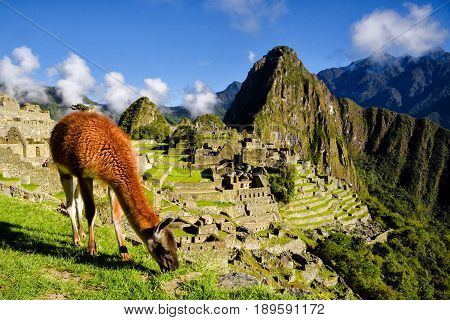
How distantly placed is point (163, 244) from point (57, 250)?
2.15 m

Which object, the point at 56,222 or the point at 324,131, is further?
the point at 324,131

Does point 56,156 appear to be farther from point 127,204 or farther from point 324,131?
point 324,131

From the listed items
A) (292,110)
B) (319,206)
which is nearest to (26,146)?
(319,206)

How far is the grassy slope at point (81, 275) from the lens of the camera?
386cm

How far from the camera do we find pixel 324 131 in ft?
602

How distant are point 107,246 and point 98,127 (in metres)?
2.29

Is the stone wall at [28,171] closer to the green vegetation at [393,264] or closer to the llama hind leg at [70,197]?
the llama hind leg at [70,197]

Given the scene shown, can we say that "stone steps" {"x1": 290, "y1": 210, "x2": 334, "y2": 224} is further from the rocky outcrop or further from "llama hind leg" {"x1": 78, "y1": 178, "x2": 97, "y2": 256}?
the rocky outcrop

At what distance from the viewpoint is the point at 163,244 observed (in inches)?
161

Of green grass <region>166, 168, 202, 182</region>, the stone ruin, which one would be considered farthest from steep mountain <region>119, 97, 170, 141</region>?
the stone ruin

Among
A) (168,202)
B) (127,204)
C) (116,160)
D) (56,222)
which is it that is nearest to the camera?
(127,204)

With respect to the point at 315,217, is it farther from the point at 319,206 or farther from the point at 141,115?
the point at 141,115

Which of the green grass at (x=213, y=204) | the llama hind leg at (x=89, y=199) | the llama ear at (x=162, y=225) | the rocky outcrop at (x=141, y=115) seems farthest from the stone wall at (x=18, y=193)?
the rocky outcrop at (x=141, y=115)
